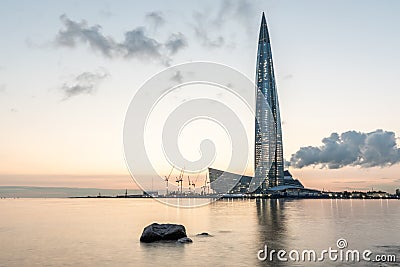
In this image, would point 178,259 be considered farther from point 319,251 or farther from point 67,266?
point 319,251

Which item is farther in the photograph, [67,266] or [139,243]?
[139,243]

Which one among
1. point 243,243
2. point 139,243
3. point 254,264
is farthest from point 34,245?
point 254,264

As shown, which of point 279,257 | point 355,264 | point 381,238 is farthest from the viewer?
point 381,238

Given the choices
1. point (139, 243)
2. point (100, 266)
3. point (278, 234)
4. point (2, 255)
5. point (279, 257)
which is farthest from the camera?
point (278, 234)

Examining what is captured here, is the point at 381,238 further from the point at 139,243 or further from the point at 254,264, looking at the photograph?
the point at 139,243

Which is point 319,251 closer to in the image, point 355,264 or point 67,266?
point 355,264

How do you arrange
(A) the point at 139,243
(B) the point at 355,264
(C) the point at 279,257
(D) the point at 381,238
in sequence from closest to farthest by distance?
1. (B) the point at 355,264
2. (C) the point at 279,257
3. (A) the point at 139,243
4. (D) the point at 381,238

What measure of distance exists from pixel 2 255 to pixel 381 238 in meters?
48.0

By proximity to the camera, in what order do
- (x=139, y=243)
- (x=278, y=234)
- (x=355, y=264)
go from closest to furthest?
(x=355, y=264), (x=139, y=243), (x=278, y=234)

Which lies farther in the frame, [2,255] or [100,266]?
[2,255]

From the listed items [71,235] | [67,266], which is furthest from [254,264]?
[71,235]

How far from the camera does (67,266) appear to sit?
42094 mm

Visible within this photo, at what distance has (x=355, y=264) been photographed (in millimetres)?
39062

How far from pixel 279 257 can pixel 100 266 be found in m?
17.6
